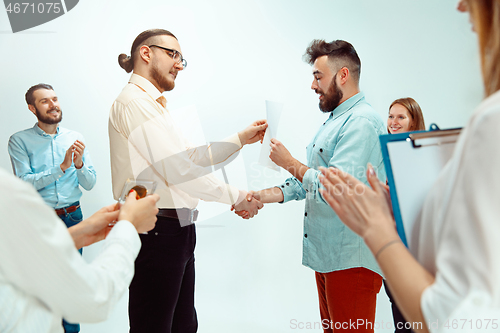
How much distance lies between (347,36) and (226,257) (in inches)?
84.4

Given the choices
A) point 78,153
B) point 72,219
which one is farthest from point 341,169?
point 72,219

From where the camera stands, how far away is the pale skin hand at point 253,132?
2.12 meters

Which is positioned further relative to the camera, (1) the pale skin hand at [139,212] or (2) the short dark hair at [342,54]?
(2) the short dark hair at [342,54]

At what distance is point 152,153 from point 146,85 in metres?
0.39

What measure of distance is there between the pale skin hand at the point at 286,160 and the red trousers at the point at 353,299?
51cm

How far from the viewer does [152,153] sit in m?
1.60

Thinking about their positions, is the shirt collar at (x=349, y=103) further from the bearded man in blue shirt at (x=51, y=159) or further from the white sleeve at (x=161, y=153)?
the bearded man in blue shirt at (x=51, y=159)

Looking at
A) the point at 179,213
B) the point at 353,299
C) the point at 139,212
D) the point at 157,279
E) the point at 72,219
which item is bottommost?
the point at 353,299

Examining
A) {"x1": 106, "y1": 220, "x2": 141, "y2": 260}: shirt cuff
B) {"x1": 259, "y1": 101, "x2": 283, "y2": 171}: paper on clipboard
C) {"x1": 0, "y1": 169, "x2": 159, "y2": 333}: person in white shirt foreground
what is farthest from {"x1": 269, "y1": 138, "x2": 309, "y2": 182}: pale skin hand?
{"x1": 0, "y1": 169, "x2": 159, "y2": 333}: person in white shirt foreground

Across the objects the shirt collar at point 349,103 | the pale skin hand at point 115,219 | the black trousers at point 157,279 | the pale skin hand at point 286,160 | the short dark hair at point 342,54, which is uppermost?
the short dark hair at point 342,54

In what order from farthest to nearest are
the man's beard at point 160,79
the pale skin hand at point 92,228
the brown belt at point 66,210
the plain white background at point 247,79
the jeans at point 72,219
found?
1. the plain white background at point 247,79
2. the brown belt at point 66,210
3. the jeans at point 72,219
4. the man's beard at point 160,79
5. the pale skin hand at point 92,228

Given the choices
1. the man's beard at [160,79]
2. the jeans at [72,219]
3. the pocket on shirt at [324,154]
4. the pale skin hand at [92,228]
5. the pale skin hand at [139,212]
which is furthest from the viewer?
the jeans at [72,219]

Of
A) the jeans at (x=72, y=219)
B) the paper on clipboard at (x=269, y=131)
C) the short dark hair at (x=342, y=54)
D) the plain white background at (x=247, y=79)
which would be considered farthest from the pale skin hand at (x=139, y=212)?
the jeans at (x=72, y=219)

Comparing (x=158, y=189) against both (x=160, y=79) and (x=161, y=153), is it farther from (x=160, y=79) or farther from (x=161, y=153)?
(x=160, y=79)
